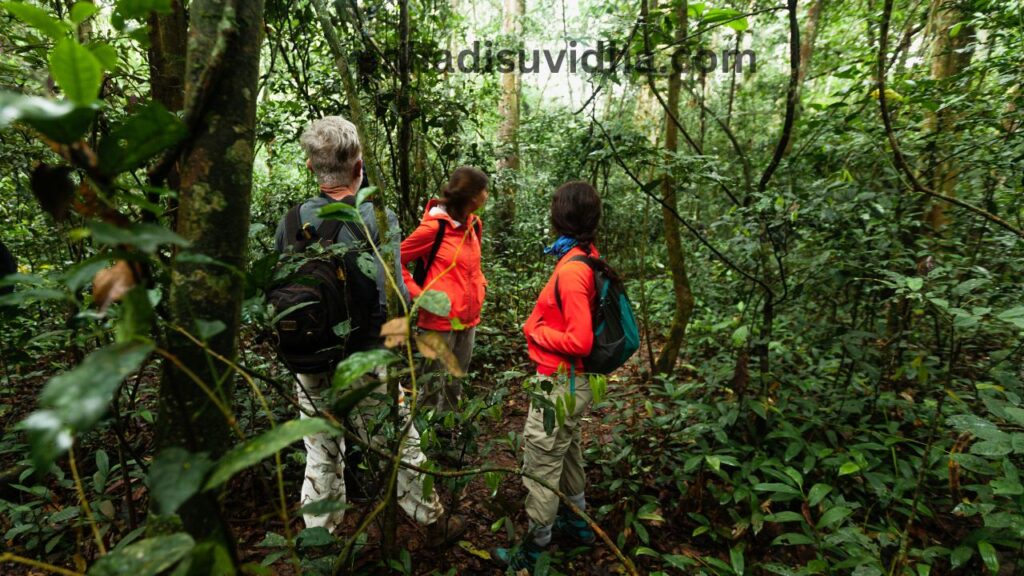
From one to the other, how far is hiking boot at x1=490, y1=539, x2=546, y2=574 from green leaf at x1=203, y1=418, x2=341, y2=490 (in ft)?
5.96

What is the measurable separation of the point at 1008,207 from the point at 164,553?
4391 mm

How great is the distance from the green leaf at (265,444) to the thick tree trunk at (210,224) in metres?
0.15

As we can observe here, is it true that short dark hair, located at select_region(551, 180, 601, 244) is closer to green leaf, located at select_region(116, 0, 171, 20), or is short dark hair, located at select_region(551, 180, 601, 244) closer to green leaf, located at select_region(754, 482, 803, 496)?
green leaf, located at select_region(754, 482, 803, 496)

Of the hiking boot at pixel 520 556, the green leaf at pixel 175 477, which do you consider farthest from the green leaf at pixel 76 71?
the hiking boot at pixel 520 556

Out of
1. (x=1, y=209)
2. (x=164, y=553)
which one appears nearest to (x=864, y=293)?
(x=164, y=553)

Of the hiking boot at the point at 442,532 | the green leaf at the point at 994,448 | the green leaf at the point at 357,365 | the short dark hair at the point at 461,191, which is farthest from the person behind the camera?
the short dark hair at the point at 461,191

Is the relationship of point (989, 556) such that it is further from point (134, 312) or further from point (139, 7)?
point (139, 7)

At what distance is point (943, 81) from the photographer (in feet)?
9.11

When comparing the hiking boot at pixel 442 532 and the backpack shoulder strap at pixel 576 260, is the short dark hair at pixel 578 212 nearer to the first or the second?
the backpack shoulder strap at pixel 576 260

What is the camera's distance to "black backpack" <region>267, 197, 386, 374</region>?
184 centimetres

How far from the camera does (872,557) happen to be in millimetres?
1779

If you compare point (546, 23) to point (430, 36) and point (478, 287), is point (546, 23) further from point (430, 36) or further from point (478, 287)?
point (478, 287)

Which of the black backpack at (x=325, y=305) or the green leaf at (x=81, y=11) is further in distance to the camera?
the black backpack at (x=325, y=305)

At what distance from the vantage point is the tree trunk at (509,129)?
6574mm
